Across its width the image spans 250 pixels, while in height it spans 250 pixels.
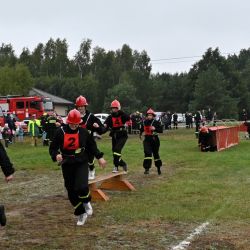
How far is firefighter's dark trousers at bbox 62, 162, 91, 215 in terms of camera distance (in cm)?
843

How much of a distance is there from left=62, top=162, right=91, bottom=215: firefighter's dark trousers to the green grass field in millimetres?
339

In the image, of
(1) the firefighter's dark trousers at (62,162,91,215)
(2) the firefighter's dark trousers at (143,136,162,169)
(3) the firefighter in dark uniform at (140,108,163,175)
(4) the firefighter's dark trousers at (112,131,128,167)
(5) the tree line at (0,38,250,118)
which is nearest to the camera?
(1) the firefighter's dark trousers at (62,162,91,215)

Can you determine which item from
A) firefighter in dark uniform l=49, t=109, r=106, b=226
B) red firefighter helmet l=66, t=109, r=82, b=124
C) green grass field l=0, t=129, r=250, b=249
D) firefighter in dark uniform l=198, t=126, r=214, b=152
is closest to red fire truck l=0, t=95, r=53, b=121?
firefighter in dark uniform l=198, t=126, r=214, b=152

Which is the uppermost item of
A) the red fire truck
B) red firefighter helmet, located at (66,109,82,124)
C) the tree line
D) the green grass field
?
the tree line

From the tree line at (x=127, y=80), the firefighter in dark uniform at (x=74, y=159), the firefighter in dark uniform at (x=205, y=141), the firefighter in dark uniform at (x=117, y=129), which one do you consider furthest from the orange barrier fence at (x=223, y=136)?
the tree line at (x=127, y=80)

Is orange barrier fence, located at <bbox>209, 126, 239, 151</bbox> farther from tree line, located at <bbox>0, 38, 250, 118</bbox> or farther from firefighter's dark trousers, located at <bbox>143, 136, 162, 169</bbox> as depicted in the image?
tree line, located at <bbox>0, 38, 250, 118</bbox>

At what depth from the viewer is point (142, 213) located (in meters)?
9.23

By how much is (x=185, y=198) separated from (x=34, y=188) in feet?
12.6

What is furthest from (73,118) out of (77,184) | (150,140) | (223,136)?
(223,136)

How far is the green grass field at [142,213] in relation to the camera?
24.1 ft

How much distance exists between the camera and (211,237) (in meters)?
7.51

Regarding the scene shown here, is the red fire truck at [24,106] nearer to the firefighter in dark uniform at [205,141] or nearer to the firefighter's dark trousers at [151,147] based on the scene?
the firefighter in dark uniform at [205,141]

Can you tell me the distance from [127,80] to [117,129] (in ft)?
254

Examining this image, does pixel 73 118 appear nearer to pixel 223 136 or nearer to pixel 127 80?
pixel 223 136
